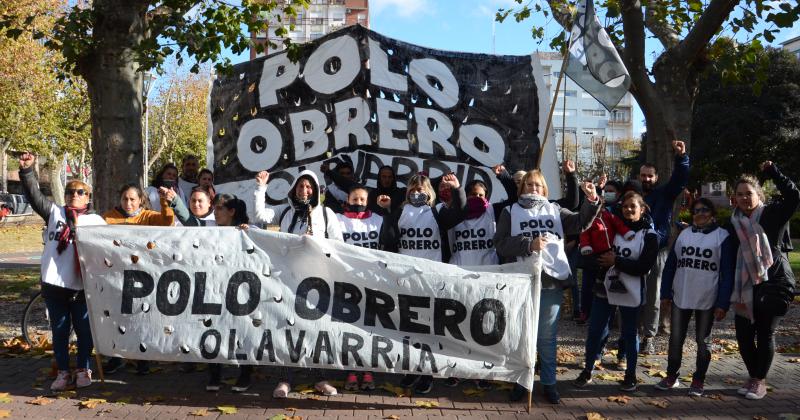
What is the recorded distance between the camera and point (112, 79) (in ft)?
23.7

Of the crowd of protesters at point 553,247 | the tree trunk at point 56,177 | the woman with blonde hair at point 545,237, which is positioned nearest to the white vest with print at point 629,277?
the crowd of protesters at point 553,247

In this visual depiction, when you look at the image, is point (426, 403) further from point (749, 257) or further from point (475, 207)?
point (749, 257)

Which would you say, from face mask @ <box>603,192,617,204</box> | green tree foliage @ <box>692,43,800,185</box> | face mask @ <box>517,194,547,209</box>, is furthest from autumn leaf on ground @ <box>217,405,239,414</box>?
green tree foliage @ <box>692,43,800,185</box>

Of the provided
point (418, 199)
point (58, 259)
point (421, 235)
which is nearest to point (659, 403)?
point (421, 235)

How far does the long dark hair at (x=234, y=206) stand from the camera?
5.87m

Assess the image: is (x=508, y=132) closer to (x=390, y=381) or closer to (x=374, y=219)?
(x=374, y=219)

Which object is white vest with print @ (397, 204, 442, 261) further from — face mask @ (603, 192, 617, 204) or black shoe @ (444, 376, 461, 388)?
face mask @ (603, 192, 617, 204)

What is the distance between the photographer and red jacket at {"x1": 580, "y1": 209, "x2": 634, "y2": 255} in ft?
18.7

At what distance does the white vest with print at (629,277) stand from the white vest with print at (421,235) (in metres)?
1.45

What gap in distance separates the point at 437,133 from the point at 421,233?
2426 mm

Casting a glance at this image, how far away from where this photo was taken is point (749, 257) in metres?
5.29

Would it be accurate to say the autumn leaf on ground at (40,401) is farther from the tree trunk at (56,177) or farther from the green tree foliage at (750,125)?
the tree trunk at (56,177)

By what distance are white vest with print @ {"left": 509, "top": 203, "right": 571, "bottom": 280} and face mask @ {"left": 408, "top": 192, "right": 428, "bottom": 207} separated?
0.73 meters

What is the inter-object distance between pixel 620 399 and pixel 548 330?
0.83m
